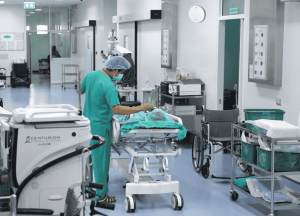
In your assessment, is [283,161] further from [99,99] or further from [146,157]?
[99,99]

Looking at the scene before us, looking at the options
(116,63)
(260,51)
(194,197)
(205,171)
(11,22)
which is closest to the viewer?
(116,63)

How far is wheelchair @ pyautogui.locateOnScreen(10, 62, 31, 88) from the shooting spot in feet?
50.8

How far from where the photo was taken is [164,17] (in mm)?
8344

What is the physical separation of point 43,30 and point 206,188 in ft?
47.4

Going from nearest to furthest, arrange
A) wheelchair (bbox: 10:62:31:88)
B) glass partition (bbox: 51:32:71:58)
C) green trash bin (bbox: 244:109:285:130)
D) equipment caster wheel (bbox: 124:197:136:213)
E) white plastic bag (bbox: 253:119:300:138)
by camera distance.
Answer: white plastic bag (bbox: 253:119:300:138) < equipment caster wheel (bbox: 124:197:136:213) < green trash bin (bbox: 244:109:285:130) < wheelchair (bbox: 10:62:31:88) < glass partition (bbox: 51:32:71:58)

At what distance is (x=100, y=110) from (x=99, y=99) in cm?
12

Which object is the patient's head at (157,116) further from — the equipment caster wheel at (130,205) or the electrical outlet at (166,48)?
the electrical outlet at (166,48)

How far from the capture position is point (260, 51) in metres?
5.47

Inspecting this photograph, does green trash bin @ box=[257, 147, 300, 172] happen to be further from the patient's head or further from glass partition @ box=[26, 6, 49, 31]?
glass partition @ box=[26, 6, 49, 31]

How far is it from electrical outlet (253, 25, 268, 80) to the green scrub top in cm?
219

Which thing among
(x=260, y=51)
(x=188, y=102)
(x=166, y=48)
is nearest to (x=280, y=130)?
(x=260, y=51)

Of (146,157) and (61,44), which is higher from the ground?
(61,44)

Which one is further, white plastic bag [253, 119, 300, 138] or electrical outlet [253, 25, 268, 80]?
electrical outlet [253, 25, 268, 80]

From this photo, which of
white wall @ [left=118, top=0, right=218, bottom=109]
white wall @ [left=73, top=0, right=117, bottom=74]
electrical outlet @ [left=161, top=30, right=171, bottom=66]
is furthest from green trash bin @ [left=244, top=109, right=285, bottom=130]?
white wall @ [left=73, top=0, right=117, bottom=74]
